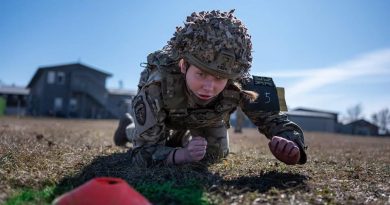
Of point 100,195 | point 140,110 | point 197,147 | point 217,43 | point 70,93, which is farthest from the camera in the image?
point 70,93

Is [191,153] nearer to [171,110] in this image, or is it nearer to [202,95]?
[202,95]

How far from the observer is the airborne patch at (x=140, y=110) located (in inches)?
A: 142

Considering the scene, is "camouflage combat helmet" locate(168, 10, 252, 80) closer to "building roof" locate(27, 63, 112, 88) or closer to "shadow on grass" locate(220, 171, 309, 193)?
"shadow on grass" locate(220, 171, 309, 193)

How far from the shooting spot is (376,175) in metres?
3.70

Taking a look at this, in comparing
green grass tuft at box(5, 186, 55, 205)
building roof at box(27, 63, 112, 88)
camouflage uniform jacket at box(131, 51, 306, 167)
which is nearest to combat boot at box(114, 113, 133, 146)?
camouflage uniform jacket at box(131, 51, 306, 167)

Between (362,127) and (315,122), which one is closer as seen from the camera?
(315,122)

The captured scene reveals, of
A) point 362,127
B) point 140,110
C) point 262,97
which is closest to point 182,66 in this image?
point 140,110

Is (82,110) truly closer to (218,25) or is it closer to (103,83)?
(103,83)

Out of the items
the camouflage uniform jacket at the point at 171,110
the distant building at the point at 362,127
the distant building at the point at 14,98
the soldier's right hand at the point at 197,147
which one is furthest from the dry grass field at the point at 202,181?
the distant building at the point at 362,127

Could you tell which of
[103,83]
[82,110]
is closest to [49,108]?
[82,110]

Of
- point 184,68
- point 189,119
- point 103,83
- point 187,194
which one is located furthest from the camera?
point 103,83

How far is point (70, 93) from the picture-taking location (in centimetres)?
4650

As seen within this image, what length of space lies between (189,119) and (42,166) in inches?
53.8

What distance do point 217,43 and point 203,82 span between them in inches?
12.6
